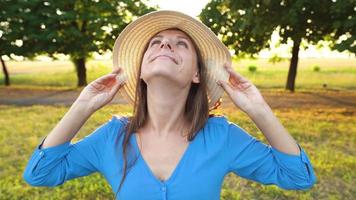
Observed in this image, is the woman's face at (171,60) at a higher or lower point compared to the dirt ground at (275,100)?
higher

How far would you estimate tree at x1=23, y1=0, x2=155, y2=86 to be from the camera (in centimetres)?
2478

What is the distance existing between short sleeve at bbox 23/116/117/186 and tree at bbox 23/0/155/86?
22.8 metres

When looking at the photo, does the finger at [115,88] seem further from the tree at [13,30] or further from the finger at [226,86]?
the tree at [13,30]

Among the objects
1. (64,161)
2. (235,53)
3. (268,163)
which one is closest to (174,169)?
(268,163)

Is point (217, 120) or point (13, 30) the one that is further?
point (13, 30)

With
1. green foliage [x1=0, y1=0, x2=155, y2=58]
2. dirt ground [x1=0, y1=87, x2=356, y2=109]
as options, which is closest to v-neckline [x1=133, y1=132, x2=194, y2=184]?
dirt ground [x1=0, y1=87, x2=356, y2=109]

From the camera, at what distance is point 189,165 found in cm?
212

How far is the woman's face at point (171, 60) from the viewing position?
2.19 meters

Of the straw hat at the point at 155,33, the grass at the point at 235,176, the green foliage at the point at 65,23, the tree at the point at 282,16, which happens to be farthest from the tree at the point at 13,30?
the straw hat at the point at 155,33

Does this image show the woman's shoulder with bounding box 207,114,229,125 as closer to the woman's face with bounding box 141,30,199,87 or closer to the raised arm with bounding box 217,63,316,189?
the raised arm with bounding box 217,63,316,189

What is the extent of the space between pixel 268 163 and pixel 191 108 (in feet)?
1.67

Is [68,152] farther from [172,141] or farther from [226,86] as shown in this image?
[226,86]

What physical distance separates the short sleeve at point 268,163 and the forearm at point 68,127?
0.75m

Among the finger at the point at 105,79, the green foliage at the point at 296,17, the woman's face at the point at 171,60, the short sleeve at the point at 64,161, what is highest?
the green foliage at the point at 296,17
